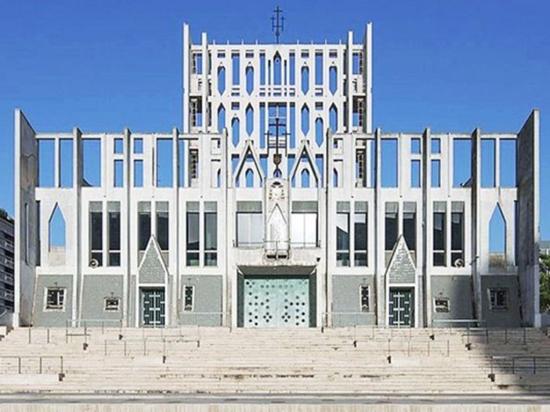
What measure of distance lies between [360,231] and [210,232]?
7022 mm

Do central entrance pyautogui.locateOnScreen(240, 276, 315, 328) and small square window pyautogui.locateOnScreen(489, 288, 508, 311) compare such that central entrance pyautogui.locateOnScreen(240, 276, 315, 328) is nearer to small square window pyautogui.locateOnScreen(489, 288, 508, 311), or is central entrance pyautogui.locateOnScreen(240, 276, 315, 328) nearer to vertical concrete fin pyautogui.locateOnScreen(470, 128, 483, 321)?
vertical concrete fin pyautogui.locateOnScreen(470, 128, 483, 321)

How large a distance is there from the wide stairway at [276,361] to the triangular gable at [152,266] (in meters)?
5.17

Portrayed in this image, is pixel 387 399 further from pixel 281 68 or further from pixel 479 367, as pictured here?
pixel 281 68

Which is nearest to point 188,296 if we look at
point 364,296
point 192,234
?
point 192,234

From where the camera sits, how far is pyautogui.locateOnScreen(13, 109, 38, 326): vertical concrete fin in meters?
37.0

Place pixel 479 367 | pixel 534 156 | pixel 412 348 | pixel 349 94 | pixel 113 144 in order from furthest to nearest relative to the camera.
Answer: pixel 349 94, pixel 113 144, pixel 534 156, pixel 412 348, pixel 479 367

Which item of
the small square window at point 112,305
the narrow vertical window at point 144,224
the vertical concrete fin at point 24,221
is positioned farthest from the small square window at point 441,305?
the vertical concrete fin at point 24,221

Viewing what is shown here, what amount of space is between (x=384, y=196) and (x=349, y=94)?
68.5ft

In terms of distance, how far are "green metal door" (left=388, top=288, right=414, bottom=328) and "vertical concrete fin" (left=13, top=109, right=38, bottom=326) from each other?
16.4 metres

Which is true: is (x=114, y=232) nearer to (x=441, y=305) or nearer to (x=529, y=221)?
Answer: (x=441, y=305)

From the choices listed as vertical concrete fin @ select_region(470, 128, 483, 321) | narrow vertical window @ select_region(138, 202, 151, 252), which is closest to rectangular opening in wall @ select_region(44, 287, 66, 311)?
narrow vertical window @ select_region(138, 202, 151, 252)

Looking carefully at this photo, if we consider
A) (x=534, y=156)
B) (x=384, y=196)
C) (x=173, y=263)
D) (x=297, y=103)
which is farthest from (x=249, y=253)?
(x=297, y=103)

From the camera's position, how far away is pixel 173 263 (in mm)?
38906

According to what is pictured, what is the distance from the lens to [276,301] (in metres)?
39.8
